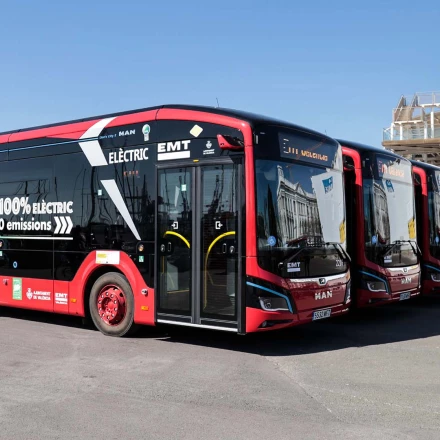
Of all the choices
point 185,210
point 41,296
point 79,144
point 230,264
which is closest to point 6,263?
point 41,296

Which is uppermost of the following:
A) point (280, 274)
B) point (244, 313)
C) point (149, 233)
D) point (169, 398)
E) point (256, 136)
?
point (256, 136)

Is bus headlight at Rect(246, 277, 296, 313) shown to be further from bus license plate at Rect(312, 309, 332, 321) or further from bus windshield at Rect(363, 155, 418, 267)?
bus windshield at Rect(363, 155, 418, 267)

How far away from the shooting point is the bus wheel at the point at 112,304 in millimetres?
8992

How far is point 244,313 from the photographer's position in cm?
773

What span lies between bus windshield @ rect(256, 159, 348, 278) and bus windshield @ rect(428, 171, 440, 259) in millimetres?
4628

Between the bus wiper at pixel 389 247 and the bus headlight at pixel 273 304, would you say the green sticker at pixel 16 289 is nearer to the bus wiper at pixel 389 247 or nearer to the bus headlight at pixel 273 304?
the bus headlight at pixel 273 304

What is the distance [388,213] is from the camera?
11062mm

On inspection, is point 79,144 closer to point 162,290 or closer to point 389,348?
point 162,290

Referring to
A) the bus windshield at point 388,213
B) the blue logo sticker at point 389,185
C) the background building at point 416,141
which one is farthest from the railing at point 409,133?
the blue logo sticker at point 389,185

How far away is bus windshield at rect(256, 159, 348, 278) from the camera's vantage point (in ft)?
25.6

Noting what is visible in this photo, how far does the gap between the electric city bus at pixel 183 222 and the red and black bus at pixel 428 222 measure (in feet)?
14.7

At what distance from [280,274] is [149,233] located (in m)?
2.04

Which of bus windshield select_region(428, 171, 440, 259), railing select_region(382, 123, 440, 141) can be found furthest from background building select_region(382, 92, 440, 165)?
bus windshield select_region(428, 171, 440, 259)

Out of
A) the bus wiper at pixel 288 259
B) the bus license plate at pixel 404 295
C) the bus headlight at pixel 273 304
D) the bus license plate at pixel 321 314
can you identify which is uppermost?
the bus wiper at pixel 288 259
